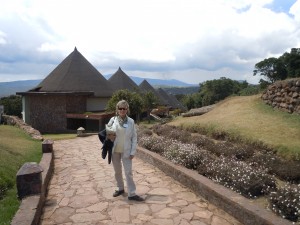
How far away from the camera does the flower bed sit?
4469mm

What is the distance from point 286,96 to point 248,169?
21.1ft

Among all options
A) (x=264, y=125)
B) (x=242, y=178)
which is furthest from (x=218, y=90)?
(x=242, y=178)

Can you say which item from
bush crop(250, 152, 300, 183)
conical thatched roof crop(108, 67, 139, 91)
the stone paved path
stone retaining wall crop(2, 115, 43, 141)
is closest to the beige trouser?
the stone paved path

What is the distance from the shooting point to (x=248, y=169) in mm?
5945

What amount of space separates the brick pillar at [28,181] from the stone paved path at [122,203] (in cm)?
45

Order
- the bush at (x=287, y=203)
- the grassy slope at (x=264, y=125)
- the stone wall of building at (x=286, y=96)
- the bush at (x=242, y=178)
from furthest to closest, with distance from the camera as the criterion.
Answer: the stone wall of building at (x=286, y=96) → the grassy slope at (x=264, y=125) → the bush at (x=242, y=178) → the bush at (x=287, y=203)

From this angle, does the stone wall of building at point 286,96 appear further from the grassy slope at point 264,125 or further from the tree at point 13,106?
the tree at point 13,106

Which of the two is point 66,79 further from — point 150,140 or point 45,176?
point 45,176

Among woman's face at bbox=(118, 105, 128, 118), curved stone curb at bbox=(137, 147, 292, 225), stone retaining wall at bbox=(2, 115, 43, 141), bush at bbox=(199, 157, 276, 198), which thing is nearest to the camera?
curved stone curb at bbox=(137, 147, 292, 225)

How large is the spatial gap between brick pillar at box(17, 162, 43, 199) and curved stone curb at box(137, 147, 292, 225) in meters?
2.95

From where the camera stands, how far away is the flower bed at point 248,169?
4469mm

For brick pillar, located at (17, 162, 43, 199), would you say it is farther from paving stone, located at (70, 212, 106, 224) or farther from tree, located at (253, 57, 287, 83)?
tree, located at (253, 57, 287, 83)

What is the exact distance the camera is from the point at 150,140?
1046 centimetres

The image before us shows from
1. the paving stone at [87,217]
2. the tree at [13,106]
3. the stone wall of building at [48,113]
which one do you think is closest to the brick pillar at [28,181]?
the paving stone at [87,217]
